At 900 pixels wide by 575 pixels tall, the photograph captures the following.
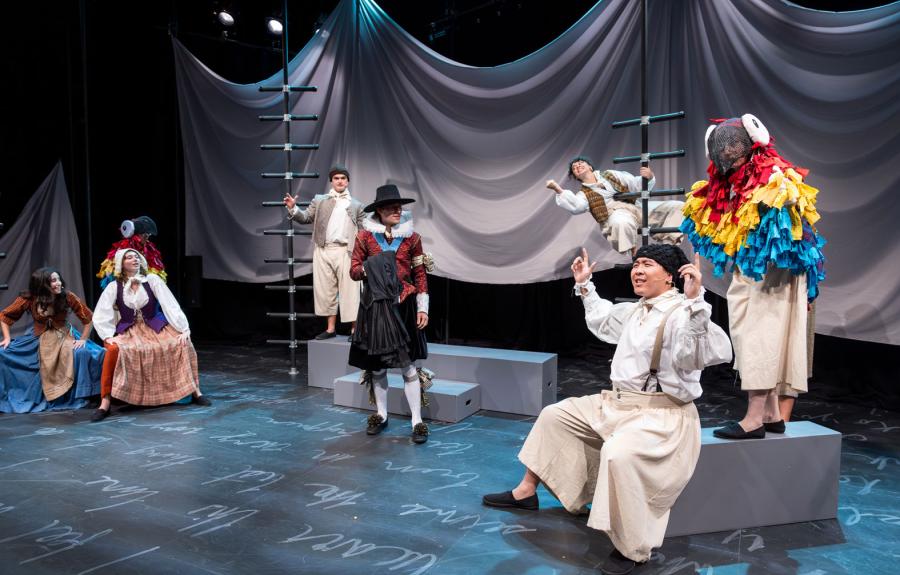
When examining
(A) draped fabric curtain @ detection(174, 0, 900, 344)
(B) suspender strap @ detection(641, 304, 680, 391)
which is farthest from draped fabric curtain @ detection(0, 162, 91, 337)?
(B) suspender strap @ detection(641, 304, 680, 391)

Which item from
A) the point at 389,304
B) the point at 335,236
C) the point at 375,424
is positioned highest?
the point at 335,236

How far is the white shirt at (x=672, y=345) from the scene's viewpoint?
8.25ft

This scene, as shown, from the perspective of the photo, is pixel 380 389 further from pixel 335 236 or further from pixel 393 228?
pixel 335 236

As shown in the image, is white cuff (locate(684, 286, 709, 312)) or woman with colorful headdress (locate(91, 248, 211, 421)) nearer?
white cuff (locate(684, 286, 709, 312))

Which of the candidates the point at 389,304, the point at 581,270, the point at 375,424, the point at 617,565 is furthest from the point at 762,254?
the point at 375,424

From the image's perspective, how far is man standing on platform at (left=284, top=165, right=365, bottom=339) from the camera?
595 centimetres

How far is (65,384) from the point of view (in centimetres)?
495

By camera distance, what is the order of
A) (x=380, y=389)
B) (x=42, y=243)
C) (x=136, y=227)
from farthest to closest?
(x=42, y=243)
(x=136, y=227)
(x=380, y=389)

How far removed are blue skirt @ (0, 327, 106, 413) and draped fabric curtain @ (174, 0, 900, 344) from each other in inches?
83.8

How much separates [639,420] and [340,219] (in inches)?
152

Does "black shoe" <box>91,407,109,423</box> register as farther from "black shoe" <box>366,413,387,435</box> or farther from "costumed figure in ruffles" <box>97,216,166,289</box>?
"black shoe" <box>366,413,387,435</box>

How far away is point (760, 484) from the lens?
2.87 meters

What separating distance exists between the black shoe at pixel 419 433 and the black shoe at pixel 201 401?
1.76 m

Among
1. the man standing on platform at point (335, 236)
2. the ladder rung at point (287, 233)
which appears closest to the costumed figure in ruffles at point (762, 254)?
the man standing on platform at point (335, 236)
